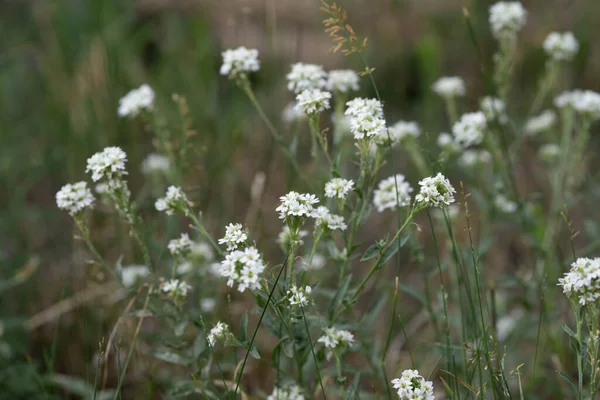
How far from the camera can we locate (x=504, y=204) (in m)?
3.03

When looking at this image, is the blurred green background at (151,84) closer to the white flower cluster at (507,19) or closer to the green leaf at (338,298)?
the white flower cluster at (507,19)

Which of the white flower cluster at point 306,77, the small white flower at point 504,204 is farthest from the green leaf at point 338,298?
the small white flower at point 504,204

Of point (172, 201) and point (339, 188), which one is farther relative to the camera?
point (172, 201)

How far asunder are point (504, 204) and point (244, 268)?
163 centimetres

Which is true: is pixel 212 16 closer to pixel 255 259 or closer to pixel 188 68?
pixel 188 68

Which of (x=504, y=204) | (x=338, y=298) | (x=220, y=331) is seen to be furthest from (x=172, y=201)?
(x=504, y=204)

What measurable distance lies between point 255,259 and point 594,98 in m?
2.09

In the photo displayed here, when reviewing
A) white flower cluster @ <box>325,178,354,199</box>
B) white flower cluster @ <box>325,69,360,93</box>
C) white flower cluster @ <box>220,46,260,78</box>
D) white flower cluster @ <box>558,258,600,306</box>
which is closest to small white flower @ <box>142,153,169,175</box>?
white flower cluster @ <box>220,46,260,78</box>

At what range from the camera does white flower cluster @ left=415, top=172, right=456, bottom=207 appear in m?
1.96

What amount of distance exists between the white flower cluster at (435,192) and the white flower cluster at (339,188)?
10.2 inches

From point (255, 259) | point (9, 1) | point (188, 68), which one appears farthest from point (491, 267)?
point (9, 1)

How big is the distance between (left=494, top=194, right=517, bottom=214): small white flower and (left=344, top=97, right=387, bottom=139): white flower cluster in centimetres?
105

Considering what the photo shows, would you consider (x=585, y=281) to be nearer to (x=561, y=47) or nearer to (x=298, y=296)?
(x=298, y=296)

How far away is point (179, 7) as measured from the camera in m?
6.34
